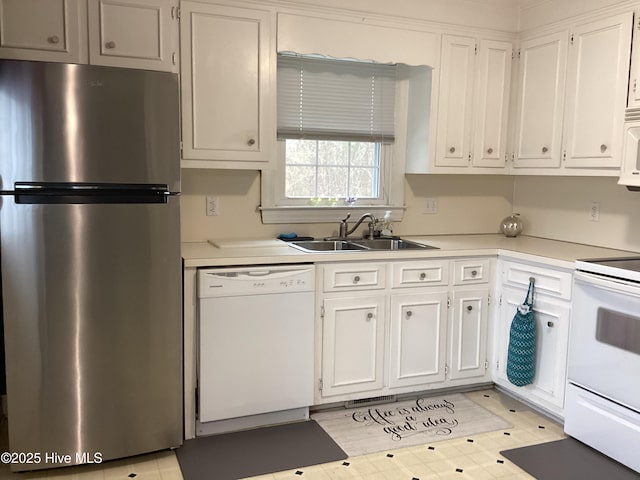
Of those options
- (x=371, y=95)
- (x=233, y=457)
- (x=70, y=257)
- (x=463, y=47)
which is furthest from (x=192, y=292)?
(x=463, y=47)

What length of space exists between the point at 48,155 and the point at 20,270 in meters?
0.48

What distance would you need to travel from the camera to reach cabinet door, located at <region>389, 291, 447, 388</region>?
10.4 ft

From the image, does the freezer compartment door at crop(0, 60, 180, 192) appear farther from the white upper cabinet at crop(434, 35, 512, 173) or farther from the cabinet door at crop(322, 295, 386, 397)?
the white upper cabinet at crop(434, 35, 512, 173)

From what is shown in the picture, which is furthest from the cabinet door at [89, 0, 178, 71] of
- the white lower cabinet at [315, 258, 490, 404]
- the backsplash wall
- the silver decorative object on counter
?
the silver decorative object on counter

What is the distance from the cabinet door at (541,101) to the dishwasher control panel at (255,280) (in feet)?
5.47

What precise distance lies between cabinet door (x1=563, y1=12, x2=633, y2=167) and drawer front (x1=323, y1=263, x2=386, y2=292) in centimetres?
132

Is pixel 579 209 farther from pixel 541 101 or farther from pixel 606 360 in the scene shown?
pixel 606 360

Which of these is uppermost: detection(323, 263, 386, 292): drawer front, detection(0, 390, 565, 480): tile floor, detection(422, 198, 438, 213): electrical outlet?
detection(422, 198, 438, 213): electrical outlet

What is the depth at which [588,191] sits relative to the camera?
3.53m

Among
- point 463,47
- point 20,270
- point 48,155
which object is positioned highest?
point 463,47

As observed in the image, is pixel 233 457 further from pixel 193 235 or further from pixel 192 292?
pixel 193 235

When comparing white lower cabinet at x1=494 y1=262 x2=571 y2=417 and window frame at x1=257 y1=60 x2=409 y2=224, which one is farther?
window frame at x1=257 y1=60 x2=409 y2=224

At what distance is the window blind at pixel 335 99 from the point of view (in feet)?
11.4

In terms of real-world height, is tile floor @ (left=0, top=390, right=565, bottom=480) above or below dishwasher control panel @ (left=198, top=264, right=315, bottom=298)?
below
